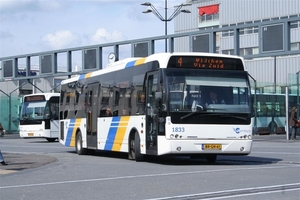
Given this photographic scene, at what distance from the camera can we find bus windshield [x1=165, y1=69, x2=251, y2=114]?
1716cm

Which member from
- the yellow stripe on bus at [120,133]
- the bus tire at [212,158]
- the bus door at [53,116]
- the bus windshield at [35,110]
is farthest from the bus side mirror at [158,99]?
the bus windshield at [35,110]

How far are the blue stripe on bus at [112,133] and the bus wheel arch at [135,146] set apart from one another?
1138 mm

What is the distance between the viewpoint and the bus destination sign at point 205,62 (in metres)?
17.6

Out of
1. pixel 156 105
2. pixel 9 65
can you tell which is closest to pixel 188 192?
pixel 156 105

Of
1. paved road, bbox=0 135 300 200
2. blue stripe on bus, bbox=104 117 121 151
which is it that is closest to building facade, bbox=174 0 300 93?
blue stripe on bus, bbox=104 117 121 151

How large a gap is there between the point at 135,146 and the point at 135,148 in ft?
0.20

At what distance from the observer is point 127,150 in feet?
65.3

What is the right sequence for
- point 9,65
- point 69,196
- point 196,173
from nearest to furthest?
point 69,196, point 196,173, point 9,65

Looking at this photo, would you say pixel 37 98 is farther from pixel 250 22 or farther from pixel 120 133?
pixel 250 22

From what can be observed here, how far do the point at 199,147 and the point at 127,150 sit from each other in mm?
3254

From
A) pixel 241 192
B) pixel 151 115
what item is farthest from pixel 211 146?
pixel 241 192

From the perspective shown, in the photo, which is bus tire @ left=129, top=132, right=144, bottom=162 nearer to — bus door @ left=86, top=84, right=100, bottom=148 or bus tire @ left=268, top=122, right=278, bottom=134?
bus door @ left=86, top=84, right=100, bottom=148

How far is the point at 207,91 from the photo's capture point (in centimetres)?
1736

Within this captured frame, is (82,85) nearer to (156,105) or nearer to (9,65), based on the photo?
(156,105)
